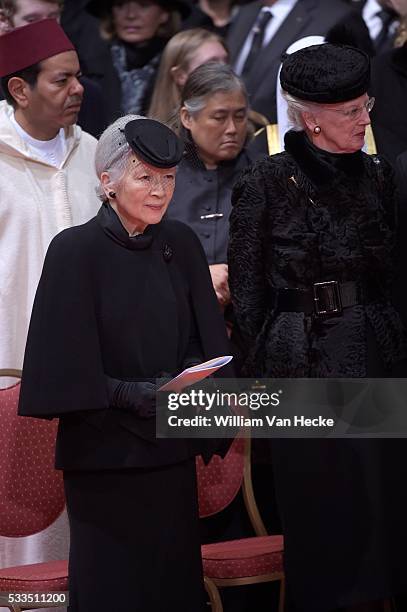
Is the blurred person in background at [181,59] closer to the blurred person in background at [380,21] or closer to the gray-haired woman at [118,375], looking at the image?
the blurred person in background at [380,21]

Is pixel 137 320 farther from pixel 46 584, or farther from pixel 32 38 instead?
pixel 32 38

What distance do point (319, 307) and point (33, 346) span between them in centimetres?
90

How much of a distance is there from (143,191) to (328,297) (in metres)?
0.70

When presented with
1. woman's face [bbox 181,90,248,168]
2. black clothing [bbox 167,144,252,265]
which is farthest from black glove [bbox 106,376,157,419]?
woman's face [bbox 181,90,248,168]

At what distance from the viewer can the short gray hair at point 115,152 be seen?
3682mm

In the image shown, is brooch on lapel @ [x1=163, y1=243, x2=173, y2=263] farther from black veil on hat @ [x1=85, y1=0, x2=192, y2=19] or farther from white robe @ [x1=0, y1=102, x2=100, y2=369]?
black veil on hat @ [x1=85, y1=0, x2=192, y2=19]

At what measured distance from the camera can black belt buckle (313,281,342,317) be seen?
3947 mm

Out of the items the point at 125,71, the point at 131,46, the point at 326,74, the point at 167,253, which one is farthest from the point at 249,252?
the point at 131,46

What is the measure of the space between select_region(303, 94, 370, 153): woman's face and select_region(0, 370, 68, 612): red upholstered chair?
1380mm

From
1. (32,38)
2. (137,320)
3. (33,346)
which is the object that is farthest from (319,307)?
(32,38)

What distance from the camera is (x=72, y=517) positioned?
12.3 ft

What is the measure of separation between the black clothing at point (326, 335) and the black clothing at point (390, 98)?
0.97 metres

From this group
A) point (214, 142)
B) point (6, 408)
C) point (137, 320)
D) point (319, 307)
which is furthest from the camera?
point (214, 142)

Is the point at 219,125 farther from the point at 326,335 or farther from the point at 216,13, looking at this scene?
the point at 216,13
